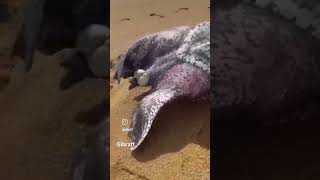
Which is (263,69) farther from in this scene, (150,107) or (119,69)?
(119,69)

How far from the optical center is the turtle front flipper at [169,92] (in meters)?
3.19

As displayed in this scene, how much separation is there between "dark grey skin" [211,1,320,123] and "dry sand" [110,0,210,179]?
17 centimetres

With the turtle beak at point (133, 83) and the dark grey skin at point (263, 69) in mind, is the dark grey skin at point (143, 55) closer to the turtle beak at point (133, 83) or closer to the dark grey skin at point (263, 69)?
the turtle beak at point (133, 83)

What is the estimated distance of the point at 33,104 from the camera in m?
3.41

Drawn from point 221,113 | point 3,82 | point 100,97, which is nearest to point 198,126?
point 221,113

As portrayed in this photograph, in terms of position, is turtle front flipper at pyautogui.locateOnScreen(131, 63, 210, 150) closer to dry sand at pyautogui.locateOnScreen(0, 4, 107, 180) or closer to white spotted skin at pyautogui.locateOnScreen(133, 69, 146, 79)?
white spotted skin at pyautogui.locateOnScreen(133, 69, 146, 79)

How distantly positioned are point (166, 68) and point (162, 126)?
0.39m

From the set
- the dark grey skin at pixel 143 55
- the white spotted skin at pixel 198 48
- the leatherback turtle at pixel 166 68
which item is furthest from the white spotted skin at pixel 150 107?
the white spotted skin at pixel 198 48

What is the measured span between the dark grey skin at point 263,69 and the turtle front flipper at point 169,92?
10 centimetres


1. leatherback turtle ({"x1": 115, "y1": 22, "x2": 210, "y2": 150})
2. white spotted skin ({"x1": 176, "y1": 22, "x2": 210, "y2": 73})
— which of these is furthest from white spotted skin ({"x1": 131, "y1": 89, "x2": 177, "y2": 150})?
white spotted skin ({"x1": 176, "y1": 22, "x2": 210, "y2": 73})

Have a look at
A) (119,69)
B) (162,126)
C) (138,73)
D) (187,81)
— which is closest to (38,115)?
(119,69)

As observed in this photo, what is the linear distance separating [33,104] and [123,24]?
0.83 metres

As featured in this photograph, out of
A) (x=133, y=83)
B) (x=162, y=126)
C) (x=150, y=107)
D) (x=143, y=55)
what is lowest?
(x=162, y=126)

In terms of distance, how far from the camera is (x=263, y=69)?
320cm
